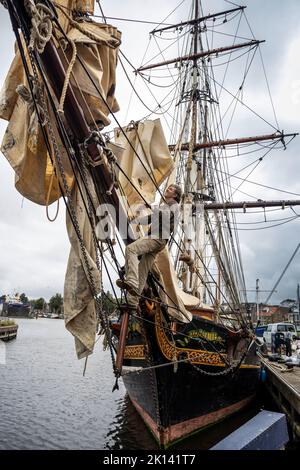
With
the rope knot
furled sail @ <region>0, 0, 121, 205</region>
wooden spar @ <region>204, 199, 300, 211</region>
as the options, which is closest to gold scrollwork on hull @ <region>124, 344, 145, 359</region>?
furled sail @ <region>0, 0, 121, 205</region>

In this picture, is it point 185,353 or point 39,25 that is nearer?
point 39,25

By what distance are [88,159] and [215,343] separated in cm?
648

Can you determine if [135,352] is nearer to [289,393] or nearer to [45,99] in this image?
[289,393]

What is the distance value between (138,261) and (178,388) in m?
4.11

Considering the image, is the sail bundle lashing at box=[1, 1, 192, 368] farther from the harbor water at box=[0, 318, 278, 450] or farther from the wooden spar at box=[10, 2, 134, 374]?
the harbor water at box=[0, 318, 278, 450]

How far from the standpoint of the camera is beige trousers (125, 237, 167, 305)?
5.39 metres

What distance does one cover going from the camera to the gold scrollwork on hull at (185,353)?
7821 mm

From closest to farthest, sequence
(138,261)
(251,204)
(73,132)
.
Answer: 1. (73,132)
2. (138,261)
3. (251,204)

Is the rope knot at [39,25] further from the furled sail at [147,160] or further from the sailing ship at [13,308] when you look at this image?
the sailing ship at [13,308]

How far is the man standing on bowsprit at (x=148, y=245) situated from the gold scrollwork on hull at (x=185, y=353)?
77.8 inches

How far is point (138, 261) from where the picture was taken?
558 centimetres

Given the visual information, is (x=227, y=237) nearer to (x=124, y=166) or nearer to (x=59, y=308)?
(x=124, y=166)

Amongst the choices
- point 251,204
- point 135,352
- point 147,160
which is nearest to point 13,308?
point 251,204

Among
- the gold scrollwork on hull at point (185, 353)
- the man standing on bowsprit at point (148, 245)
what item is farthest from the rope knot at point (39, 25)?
the gold scrollwork on hull at point (185, 353)
